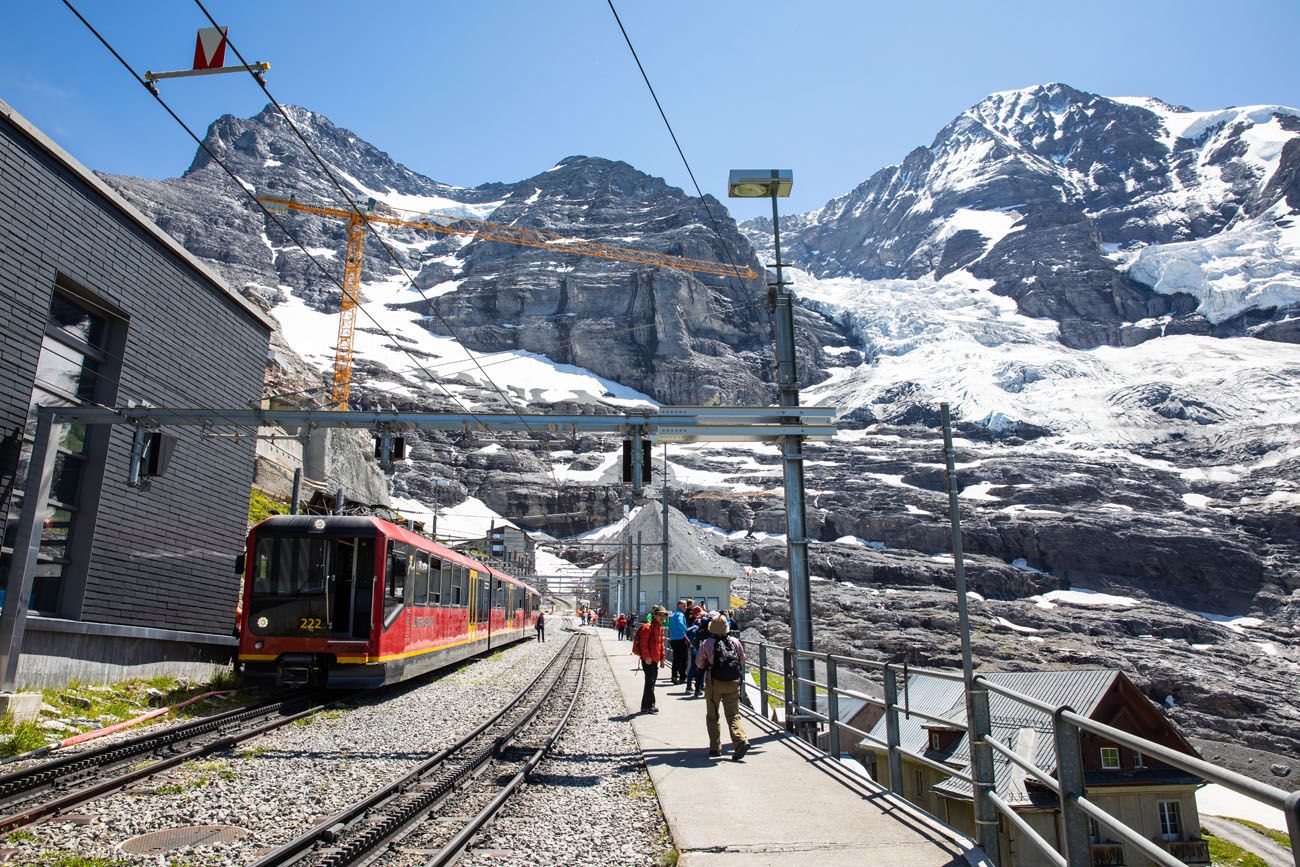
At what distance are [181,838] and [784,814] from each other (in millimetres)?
4580

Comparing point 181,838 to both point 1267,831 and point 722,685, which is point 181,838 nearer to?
point 722,685

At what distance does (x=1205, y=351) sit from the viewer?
162250 millimetres

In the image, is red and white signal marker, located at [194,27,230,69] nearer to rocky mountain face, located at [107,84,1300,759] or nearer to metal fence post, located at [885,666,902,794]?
metal fence post, located at [885,666,902,794]

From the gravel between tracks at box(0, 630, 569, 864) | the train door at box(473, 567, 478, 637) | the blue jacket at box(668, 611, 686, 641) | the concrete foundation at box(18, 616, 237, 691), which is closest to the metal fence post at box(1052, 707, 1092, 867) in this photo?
the gravel between tracks at box(0, 630, 569, 864)

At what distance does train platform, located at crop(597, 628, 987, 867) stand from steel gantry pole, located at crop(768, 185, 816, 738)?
1634 millimetres

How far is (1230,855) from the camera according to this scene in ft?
88.6

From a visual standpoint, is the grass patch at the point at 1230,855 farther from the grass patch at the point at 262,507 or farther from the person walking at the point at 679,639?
the grass patch at the point at 262,507

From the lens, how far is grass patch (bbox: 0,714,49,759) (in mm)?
8802

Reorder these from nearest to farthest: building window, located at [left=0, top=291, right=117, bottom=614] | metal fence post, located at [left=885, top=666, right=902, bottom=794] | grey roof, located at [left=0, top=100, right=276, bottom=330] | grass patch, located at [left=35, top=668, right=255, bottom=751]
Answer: metal fence post, located at [left=885, top=666, right=902, bottom=794], grass patch, located at [left=35, top=668, right=255, bottom=751], grey roof, located at [left=0, top=100, right=276, bottom=330], building window, located at [left=0, top=291, right=117, bottom=614]

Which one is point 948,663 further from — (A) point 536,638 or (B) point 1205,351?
(B) point 1205,351

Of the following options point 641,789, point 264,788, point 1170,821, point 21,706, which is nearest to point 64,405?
point 21,706

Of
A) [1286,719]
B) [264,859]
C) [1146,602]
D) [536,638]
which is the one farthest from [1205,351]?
[264,859]

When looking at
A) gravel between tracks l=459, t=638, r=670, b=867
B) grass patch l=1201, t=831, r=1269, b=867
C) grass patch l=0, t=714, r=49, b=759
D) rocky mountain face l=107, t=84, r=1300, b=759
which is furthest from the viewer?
rocky mountain face l=107, t=84, r=1300, b=759

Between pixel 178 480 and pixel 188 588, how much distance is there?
2.06 m
